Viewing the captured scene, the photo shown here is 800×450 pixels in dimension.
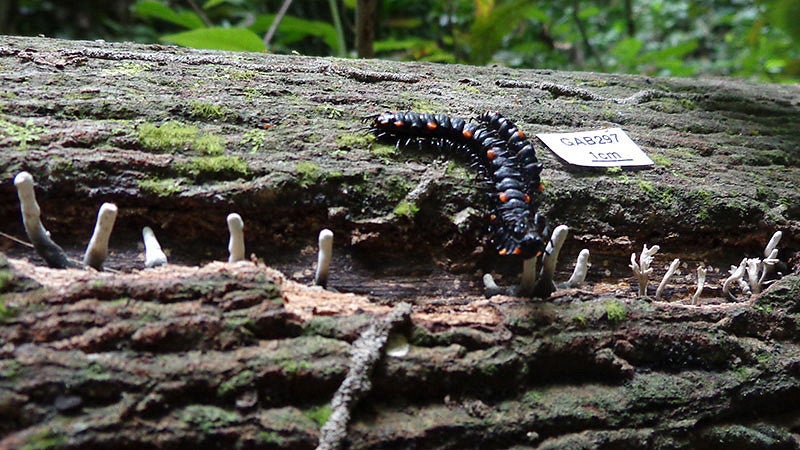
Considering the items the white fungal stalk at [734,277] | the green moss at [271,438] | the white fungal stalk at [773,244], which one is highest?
the white fungal stalk at [773,244]

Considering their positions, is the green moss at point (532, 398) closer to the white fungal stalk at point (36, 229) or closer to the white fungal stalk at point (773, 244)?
the white fungal stalk at point (773, 244)

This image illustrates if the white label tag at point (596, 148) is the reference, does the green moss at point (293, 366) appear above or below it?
below

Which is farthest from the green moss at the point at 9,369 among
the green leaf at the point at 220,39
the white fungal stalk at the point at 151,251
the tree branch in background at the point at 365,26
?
the tree branch in background at the point at 365,26

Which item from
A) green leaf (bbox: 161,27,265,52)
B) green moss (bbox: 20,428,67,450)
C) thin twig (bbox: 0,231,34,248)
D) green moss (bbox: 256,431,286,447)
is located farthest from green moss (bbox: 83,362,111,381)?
green leaf (bbox: 161,27,265,52)

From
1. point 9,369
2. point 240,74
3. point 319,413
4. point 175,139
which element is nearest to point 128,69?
point 240,74

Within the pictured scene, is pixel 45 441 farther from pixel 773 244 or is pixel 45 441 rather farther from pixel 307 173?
pixel 773 244

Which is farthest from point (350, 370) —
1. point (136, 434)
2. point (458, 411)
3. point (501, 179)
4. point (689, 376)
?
point (689, 376)

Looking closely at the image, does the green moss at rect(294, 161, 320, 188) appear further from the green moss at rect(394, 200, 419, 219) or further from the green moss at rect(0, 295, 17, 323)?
the green moss at rect(0, 295, 17, 323)
